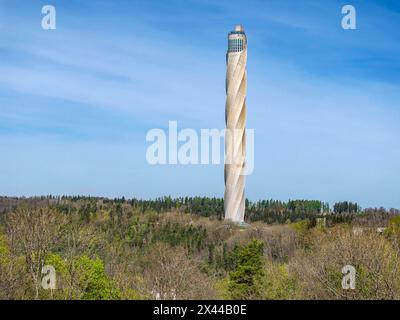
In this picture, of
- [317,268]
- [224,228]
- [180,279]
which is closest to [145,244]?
[224,228]

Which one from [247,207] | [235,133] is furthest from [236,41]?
[247,207]

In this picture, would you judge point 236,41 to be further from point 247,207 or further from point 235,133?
point 247,207

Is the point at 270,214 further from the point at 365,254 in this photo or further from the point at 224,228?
the point at 365,254

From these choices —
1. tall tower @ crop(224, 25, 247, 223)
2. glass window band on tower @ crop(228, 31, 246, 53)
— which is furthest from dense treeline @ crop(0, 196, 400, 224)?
glass window band on tower @ crop(228, 31, 246, 53)

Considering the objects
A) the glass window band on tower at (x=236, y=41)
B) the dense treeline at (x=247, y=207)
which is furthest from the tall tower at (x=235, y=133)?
the dense treeline at (x=247, y=207)

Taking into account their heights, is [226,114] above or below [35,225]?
above

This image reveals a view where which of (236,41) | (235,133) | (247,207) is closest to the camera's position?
(235,133)

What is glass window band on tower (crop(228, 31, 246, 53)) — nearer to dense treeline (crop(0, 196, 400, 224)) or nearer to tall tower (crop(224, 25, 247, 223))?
tall tower (crop(224, 25, 247, 223))

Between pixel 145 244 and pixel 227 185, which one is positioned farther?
pixel 227 185
